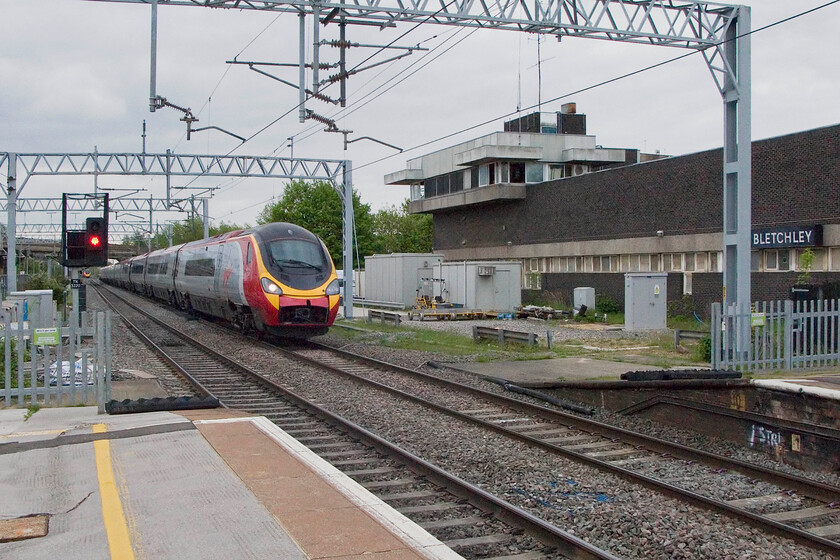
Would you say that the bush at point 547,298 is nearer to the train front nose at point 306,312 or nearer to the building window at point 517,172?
the building window at point 517,172

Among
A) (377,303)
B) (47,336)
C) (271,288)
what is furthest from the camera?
(377,303)

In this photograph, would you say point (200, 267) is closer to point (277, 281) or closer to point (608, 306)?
point (277, 281)

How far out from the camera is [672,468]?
28.5ft

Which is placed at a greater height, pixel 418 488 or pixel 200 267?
pixel 200 267

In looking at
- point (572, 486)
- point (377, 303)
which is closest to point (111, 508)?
point (572, 486)

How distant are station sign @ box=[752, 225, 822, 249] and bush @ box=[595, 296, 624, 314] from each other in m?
8.29

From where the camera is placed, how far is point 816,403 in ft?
32.6

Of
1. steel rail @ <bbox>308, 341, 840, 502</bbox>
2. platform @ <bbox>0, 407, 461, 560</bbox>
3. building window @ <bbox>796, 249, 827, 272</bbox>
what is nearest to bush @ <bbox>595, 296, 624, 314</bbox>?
building window @ <bbox>796, 249, 827, 272</bbox>

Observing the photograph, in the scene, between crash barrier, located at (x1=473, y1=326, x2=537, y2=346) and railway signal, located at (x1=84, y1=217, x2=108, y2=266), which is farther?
crash barrier, located at (x1=473, y1=326, x2=537, y2=346)

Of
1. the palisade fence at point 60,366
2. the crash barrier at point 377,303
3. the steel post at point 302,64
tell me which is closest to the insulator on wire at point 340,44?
the steel post at point 302,64

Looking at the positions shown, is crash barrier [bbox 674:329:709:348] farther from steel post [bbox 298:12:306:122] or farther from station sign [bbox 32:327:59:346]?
station sign [bbox 32:327:59:346]

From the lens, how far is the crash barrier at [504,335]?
1972 centimetres

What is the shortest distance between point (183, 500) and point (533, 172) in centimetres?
3989

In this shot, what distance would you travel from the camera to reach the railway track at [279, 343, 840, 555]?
6.89 meters
